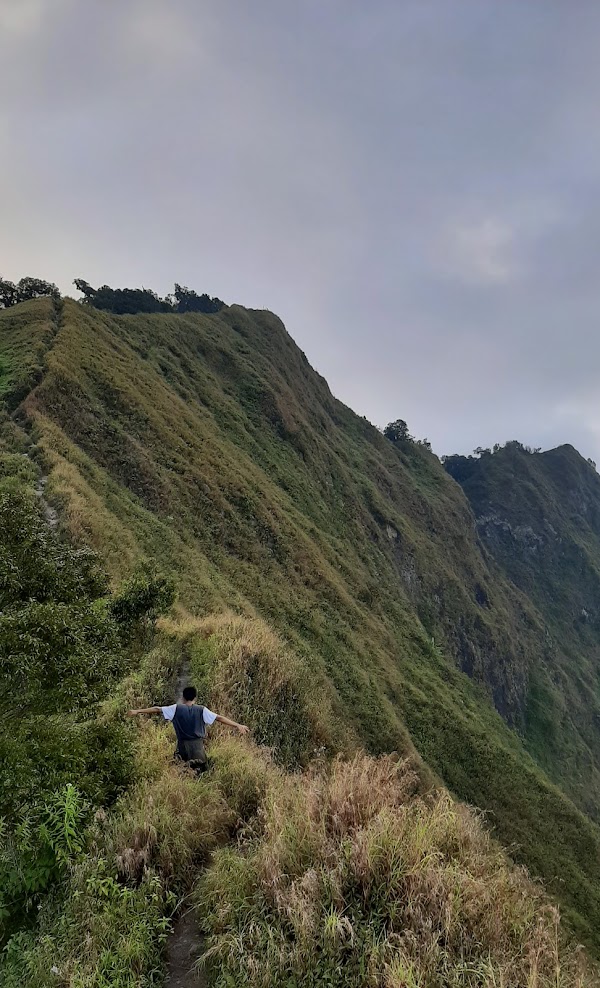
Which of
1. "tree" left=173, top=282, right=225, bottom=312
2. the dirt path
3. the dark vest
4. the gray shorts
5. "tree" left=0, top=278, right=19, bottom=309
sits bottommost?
the dirt path

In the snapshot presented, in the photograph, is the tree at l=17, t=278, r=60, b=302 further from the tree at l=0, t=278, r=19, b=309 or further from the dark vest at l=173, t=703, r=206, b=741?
the dark vest at l=173, t=703, r=206, b=741

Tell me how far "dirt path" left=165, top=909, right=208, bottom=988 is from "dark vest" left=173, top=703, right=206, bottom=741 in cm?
242

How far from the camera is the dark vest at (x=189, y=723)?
22.9ft

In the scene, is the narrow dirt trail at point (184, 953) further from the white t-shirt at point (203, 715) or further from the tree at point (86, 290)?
the tree at point (86, 290)

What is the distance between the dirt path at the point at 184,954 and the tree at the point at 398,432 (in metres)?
109

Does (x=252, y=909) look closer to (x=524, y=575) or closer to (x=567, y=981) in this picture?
(x=567, y=981)

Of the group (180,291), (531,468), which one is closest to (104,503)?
(180,291)

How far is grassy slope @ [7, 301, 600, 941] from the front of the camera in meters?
24.4

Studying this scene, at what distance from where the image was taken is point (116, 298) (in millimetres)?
77438

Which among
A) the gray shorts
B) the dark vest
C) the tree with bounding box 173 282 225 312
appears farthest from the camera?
the tree with bounding box 173 282 225 312

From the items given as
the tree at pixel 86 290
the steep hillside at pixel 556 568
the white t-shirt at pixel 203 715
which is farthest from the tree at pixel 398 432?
the white t-shirt at pixel 203 715

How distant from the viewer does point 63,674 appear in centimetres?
664

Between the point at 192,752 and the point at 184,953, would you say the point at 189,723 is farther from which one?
the point at 184,953

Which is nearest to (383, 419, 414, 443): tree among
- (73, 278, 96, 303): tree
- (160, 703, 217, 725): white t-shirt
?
(73, 278, 96, 303): tree
